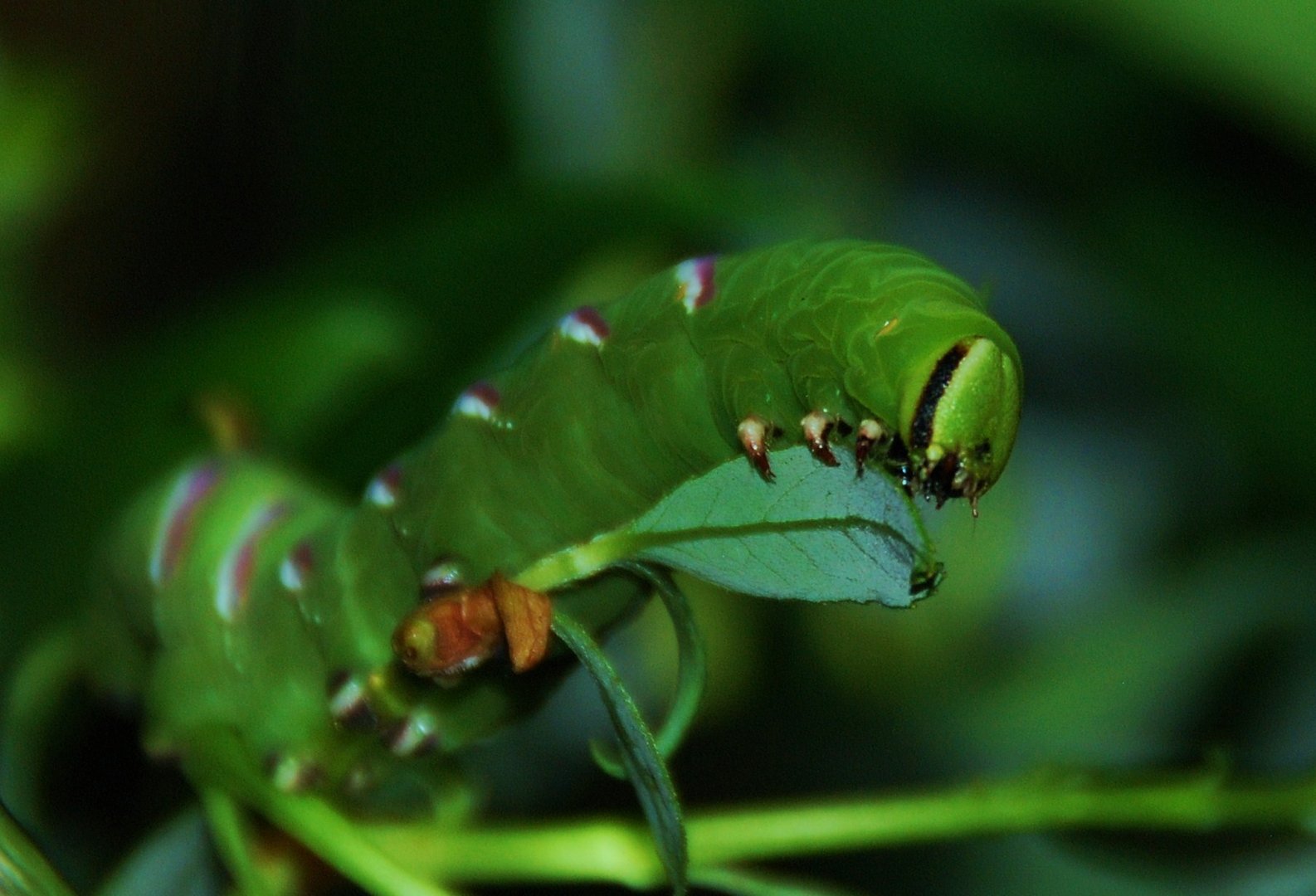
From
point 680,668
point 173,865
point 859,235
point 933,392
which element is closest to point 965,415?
point 933,392

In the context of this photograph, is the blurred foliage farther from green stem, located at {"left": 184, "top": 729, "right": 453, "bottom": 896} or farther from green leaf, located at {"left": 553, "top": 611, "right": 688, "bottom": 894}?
green leaf, located at {"left": 553, "top": 611, "right": 688, "bottom": 894}

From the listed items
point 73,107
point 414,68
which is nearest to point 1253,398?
point 414,68

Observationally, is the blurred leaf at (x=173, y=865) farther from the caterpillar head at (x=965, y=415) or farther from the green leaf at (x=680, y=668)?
the caterpillar head at (x=965, y=415)

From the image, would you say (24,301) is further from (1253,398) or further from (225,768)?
(1253,398)

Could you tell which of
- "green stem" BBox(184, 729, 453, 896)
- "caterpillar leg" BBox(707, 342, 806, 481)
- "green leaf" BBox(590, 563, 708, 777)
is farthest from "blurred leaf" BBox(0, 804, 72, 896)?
"caterpillar leg" BBox(707, 342, 806, 481)

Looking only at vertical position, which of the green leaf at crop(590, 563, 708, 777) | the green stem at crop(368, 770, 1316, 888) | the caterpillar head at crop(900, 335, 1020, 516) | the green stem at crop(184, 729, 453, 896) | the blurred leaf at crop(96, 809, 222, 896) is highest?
the caterpillar head at crop(900, 335, 1020, 516)

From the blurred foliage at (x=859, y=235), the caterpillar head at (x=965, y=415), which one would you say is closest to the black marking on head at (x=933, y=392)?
the caterpillar head at (x=965, y=415)
